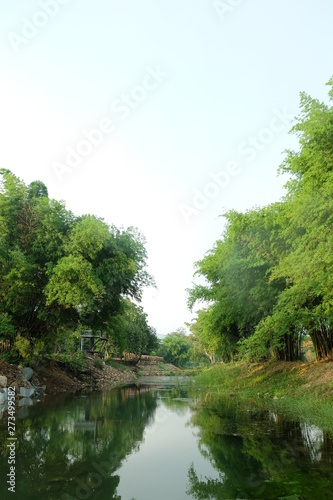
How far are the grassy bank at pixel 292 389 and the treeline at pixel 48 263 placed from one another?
Answer: 971cm

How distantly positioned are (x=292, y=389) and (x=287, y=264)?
238 inches

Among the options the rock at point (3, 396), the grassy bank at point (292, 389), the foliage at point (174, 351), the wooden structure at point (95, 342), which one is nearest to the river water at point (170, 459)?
the grassy bank at point (292, 389)

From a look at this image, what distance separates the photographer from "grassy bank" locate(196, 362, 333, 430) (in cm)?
1206

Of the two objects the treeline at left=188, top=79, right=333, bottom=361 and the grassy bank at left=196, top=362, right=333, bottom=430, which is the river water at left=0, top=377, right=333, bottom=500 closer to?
the grassy bank at left=196, top=362, right=333, bottom=430

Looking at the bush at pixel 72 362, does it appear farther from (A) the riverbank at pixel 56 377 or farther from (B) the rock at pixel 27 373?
(B) the rock at pixel 27 373

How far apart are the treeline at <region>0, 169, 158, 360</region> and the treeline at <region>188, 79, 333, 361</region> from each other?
22.2ft

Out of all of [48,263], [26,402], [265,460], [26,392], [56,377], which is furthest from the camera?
[56,377]

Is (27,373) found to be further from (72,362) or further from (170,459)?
(170,459)

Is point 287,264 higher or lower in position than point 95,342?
lower

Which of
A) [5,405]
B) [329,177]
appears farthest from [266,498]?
[5,405]

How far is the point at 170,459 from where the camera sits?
771cm

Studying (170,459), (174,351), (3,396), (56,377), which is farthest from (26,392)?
(174,351)

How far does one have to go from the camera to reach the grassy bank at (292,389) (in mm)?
12059

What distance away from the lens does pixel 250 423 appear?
36.7 feet
